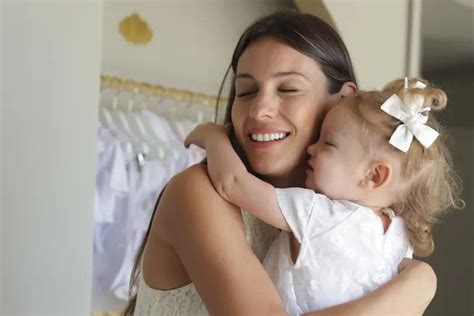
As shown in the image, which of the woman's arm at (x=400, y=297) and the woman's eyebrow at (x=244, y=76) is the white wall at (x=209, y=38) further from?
the woman's arm at (x=400, y=297)

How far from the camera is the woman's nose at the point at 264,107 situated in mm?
1013

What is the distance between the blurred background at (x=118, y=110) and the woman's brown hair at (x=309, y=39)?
1.92 feet

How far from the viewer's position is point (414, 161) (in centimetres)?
104

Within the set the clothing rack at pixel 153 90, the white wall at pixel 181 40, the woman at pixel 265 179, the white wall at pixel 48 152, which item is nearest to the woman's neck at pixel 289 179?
the woman at pixel 265 179

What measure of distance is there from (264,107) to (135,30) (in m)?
1.69

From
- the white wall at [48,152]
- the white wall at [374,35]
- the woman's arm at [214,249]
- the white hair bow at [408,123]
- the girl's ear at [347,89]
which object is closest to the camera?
the woman's arm at [214,249]

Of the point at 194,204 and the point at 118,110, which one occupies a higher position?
the point at 194,204

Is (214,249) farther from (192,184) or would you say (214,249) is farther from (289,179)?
(289,179)

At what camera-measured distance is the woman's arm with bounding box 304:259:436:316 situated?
35.4 inches

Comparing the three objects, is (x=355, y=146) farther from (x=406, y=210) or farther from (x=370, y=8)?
(x=370, y=8)

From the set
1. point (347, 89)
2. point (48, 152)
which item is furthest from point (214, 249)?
point (48, 152)

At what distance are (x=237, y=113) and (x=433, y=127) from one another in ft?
1.07

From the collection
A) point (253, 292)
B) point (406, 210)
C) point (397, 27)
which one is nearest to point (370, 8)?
point (397, 27)

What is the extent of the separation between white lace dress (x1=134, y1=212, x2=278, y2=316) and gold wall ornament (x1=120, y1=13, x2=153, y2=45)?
163cm
